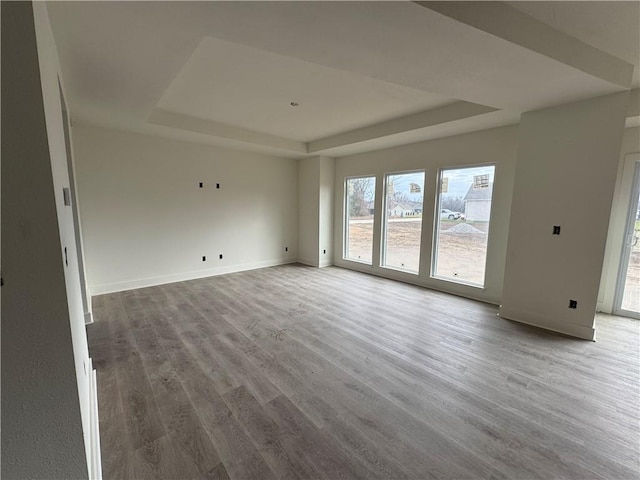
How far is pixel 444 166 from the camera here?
4.44 metres

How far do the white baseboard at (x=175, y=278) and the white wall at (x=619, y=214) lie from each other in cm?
543

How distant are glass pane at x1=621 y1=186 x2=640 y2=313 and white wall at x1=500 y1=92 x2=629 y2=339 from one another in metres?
1.24

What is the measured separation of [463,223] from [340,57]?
3.29 meters

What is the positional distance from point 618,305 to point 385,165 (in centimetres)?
379

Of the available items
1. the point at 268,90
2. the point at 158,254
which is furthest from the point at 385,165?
the point at 158,254

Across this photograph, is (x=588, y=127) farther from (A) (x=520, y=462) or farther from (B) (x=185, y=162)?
(B) (x=185, y=162)

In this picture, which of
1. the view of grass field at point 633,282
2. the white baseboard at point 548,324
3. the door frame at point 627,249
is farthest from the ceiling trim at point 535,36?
the white baseboard at point 548,324

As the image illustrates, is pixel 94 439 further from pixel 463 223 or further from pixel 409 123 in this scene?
pixel 463 223

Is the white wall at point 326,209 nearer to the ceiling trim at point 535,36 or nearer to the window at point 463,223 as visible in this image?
the window at point 463,223

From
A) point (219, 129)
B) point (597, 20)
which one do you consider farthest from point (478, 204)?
point (219, 129)

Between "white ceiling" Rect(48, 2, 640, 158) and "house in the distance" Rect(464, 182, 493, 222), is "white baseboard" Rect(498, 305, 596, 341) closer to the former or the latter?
"house in the distance" Rect(464, 182, 493, 222)

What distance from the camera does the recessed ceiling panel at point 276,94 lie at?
2.51 m

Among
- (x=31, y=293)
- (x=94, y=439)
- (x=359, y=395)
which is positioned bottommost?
(x=359, y=395)

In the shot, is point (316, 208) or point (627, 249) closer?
point (627, 249)
